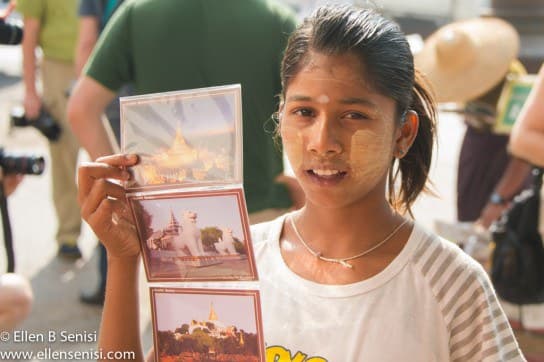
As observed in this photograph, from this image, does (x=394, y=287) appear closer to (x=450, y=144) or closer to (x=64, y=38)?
(x=64, y=38)

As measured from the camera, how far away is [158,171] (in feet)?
5.00

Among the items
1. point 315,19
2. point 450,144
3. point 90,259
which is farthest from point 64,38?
point 450,144

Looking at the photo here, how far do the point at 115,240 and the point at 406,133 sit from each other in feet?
2.09

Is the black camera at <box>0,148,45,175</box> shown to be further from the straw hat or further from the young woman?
the straw hat

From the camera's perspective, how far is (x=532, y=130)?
10.2ft

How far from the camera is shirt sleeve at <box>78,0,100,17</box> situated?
4.07 metres

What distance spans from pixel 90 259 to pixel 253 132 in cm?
277

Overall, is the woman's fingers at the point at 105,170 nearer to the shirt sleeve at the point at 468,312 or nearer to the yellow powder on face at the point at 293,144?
the yellow powder on face at the point at 293,144

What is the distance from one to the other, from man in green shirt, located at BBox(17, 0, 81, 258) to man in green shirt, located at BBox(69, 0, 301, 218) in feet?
7.11

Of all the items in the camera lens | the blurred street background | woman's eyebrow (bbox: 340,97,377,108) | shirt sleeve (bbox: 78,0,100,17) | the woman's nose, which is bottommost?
the blurred street background

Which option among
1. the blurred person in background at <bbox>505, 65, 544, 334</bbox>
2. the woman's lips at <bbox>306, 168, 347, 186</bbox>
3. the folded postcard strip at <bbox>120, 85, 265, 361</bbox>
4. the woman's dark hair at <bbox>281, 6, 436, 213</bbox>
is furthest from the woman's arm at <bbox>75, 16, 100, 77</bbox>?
the woman's lips at <bbox>306, 168, 347, 186</bbox>

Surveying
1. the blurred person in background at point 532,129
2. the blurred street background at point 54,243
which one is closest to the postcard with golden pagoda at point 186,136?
the blurred street background at point 54,243

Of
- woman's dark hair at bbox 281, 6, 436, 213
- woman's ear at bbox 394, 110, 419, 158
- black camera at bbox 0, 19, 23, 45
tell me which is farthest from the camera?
black camera at bbox 0, 19, 23, 45

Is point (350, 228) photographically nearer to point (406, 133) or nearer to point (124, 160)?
point (406, 133)
